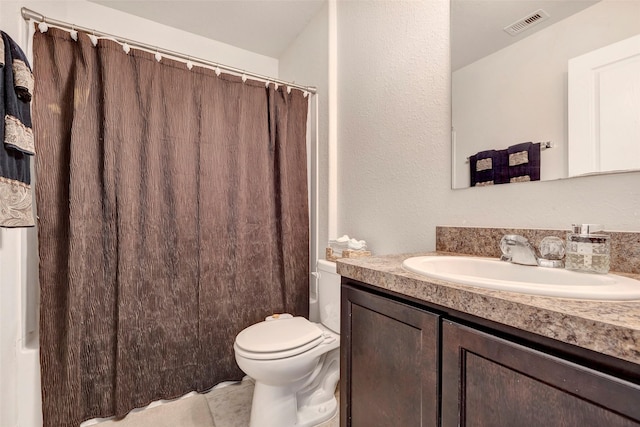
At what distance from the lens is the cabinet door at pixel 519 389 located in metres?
0.38

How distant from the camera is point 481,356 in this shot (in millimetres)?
520

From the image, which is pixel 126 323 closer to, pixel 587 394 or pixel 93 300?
pixel 93 300

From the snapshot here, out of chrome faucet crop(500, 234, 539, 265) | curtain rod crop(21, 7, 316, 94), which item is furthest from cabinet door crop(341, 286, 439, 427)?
curtain rod crop(21, 7, 316, 94)

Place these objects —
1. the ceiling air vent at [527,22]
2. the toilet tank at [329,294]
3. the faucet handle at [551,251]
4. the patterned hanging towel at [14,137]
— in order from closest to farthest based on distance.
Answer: the faucet handle at [551,251] → the ceiling air vent at [527,22] → the patterned hanging towel at [14,137] → the toilet tank at [329,294]

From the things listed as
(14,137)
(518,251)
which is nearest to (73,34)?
(14,137)

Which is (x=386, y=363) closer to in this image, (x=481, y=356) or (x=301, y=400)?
(x=481, y=356)

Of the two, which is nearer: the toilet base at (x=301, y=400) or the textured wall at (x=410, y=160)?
the textured wall at (x=410, y=160)

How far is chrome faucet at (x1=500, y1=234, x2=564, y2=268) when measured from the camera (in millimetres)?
772

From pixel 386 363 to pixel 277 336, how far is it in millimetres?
718

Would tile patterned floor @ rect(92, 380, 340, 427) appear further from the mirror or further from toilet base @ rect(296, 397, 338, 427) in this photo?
the mirror

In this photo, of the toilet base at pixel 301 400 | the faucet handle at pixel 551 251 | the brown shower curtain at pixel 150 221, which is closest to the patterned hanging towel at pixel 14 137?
the brown shower curtain at pixel 150 221

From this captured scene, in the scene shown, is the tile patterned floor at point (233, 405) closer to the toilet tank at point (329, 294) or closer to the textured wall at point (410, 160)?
the toilet tank at point (329, 294)

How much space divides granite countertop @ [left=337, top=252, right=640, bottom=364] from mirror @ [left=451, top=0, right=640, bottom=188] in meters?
0.43

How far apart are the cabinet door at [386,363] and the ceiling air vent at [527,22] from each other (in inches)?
39.5
